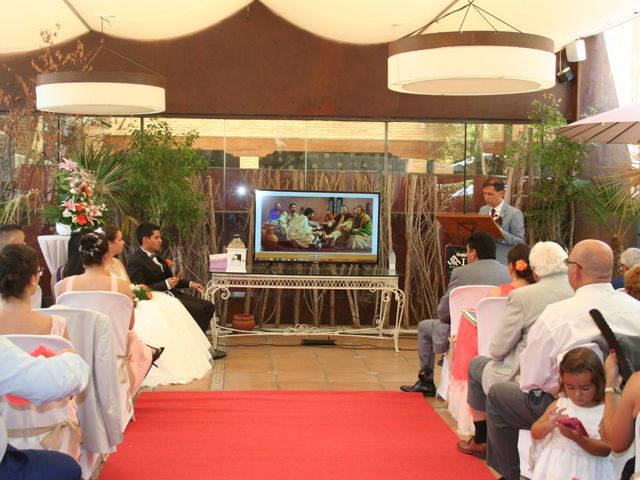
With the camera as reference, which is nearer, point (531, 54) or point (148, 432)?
point (531, 54)

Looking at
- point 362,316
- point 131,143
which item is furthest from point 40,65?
point 362,316

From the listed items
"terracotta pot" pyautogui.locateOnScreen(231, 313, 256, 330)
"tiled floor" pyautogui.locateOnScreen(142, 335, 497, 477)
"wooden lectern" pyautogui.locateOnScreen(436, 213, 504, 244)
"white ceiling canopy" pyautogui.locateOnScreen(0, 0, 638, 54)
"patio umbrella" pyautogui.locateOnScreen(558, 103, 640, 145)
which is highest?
"white ceiling canopy" pyautogui.locateOnScreen(0, 0, 638, 54)

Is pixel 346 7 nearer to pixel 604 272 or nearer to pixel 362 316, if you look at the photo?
pixel 362 316

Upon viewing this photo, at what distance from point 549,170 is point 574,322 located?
258 inches

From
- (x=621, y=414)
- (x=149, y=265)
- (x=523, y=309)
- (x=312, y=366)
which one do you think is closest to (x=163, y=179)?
(x=149, y=265)

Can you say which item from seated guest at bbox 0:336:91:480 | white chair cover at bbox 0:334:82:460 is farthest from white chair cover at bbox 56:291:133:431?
seated guest at bbox 0:336:91:480

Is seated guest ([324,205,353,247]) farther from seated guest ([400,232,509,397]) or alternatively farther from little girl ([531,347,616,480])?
little girl ([531,347,616,480])

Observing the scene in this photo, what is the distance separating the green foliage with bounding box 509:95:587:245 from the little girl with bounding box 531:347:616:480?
20.7 ft

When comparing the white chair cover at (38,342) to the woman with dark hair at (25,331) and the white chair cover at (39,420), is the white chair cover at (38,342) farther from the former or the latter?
the woman with dark hair at (25,331)

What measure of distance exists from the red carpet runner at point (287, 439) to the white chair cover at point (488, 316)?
0.68m

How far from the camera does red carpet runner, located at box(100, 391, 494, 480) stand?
490 centimetres

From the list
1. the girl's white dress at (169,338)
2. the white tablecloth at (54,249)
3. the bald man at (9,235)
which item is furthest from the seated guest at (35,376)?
the white tablecloth at (54,249)

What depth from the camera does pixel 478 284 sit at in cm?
620

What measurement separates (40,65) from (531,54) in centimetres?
611
